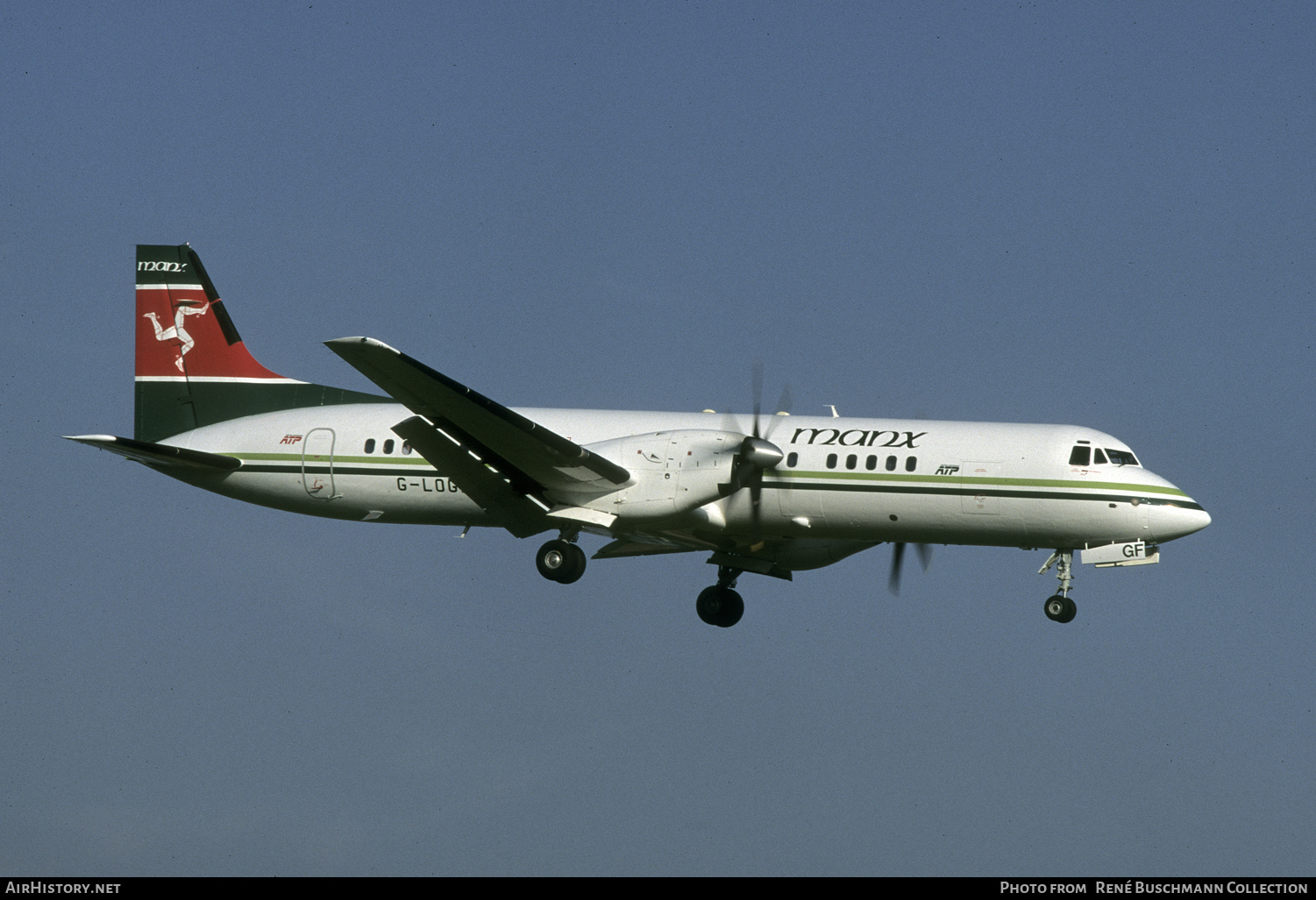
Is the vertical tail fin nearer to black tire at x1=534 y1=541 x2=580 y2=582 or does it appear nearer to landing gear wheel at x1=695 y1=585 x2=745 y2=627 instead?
black tire at x1=534 y1=541 x2=580 y2=582

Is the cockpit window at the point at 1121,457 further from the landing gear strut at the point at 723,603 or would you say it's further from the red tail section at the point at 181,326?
the red tail section at the point at 181,326

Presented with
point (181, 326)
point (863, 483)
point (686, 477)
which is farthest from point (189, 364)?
point (863, 483)

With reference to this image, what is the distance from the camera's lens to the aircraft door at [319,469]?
107 feet

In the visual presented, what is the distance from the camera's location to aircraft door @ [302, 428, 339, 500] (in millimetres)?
32688

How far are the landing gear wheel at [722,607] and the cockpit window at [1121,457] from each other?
29.1 feet

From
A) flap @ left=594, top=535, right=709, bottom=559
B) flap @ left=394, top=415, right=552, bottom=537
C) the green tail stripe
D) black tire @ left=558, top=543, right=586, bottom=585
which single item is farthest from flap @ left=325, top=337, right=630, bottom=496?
the green tail stripe

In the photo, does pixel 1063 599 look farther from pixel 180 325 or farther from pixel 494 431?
pixel 180 325

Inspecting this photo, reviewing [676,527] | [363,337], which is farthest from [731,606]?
[363,337]

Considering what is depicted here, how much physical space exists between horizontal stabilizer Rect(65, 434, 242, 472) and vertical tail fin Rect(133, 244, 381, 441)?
5.30ft

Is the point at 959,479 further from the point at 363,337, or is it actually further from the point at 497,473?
the point at 363,337

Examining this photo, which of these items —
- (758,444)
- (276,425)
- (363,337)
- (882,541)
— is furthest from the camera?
(276,425)

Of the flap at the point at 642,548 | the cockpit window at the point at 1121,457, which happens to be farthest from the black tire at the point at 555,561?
the cockpit window at the point at 1121,457
